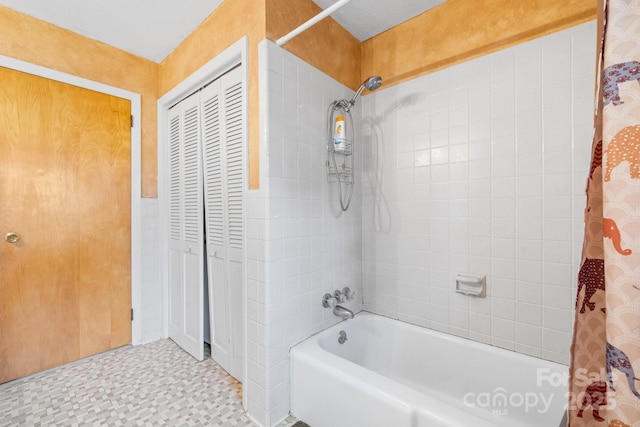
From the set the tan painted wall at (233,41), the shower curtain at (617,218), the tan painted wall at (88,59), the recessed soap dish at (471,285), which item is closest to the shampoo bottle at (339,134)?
the tan painted wall at (233,41)

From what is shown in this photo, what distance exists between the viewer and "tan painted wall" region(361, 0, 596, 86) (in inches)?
51.9

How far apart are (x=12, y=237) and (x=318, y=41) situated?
7.36ft

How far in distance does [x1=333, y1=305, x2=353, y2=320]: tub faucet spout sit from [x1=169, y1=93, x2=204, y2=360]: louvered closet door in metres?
1.00

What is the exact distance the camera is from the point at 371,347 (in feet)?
5.94

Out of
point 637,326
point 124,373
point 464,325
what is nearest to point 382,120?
point 464,325

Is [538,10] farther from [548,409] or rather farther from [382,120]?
[548,409]

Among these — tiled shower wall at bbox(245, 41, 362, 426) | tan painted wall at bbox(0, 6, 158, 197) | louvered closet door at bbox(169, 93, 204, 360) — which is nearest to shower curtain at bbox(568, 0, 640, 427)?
tiled shower wall at bbox(245, 41, 362, 426)

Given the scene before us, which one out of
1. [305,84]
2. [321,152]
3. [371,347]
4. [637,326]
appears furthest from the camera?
[371,347]

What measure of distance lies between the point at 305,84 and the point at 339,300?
4.30 ft

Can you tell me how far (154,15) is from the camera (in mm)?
1754

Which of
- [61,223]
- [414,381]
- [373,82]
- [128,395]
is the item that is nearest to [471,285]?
[414,381]

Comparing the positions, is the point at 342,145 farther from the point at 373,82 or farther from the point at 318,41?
the point at 318,41

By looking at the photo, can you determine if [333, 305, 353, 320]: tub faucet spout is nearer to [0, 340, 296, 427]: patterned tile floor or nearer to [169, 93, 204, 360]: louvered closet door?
[0, 340, 296, 427]: patterned tile floor

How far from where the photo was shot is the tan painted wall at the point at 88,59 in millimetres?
1719
